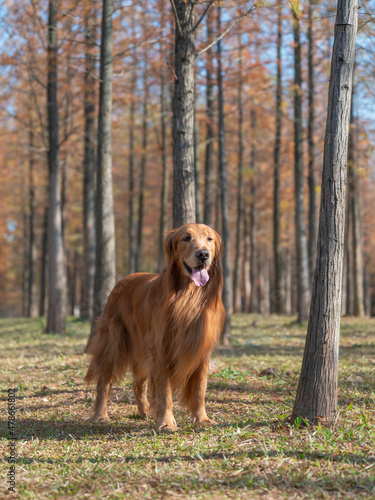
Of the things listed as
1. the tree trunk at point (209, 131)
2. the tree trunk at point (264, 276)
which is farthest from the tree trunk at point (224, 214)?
the tree trunk at point (264, 276)

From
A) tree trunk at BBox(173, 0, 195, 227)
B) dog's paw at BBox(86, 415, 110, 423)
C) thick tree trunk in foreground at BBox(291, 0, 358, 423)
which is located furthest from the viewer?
tree trunk at BBox(173, 0, 195, 227)

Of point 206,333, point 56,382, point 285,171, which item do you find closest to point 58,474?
point 206,333

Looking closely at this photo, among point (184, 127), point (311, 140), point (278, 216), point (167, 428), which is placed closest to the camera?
point (167, 428)

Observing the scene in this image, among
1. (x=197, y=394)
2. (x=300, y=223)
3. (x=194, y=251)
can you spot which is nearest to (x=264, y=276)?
(x=300, y=223)

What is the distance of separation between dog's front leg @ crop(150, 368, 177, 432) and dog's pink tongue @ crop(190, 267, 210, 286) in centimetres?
95

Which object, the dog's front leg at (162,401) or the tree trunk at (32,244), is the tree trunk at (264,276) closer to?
the tree trunk at (32,244)

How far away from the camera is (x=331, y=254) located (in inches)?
170

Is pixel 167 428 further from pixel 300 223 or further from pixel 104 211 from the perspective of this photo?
pixel 300 223

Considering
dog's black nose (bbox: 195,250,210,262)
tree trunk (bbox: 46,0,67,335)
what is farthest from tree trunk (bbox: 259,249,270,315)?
dog's black nose (bbox: 195,250,210,262)

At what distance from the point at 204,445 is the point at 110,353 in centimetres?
180

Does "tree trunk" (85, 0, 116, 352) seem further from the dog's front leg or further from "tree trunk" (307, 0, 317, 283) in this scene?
→ "tree trunk" (307, 0, 317, 283)

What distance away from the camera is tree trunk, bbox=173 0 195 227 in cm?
671

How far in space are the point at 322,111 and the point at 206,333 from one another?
12.2 metres

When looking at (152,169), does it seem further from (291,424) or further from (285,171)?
(291,424)
